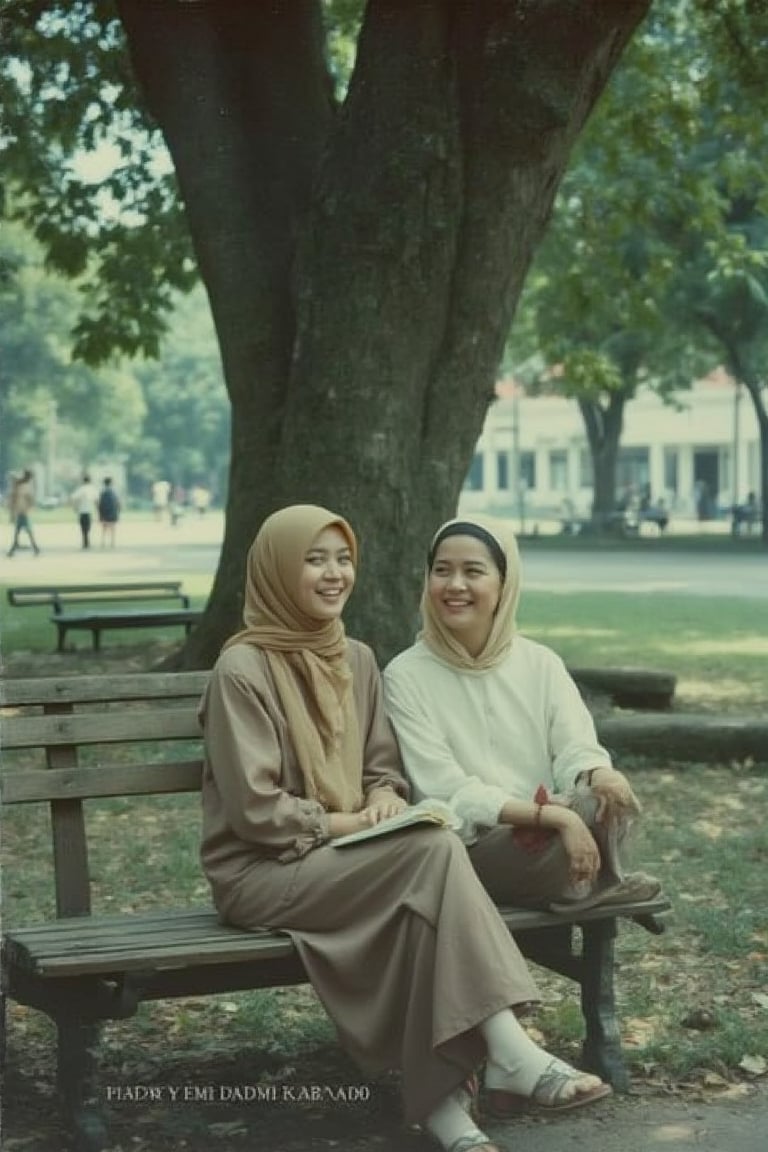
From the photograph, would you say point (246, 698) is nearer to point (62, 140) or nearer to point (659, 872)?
point (659, 872)

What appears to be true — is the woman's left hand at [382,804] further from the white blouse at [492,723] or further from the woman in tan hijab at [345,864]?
the white blouse at [492,723]

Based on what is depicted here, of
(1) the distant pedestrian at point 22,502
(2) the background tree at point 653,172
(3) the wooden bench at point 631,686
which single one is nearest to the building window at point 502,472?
(1) the distant pedestrian at point 22,502

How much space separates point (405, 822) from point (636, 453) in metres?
79.1

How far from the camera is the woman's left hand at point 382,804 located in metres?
4.59

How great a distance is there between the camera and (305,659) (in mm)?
4625

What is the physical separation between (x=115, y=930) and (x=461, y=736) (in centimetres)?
96

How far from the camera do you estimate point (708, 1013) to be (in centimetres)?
548

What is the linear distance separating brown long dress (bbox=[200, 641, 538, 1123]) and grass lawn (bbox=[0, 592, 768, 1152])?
1.78ft

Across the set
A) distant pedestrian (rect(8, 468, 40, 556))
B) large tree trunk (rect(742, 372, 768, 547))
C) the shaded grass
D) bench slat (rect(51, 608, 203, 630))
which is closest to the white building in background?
large tree trunk (rect(742, 372, 768, 547))

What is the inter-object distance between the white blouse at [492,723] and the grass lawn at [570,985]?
84 cm

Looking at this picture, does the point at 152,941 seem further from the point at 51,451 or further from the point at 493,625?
the point at 51,451

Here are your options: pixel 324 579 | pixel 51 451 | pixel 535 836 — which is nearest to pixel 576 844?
pixel 535 836

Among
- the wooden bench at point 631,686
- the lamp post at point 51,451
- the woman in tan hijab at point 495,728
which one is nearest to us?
the woman in tan hijab at point 495,728

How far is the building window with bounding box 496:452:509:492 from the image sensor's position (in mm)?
92875
